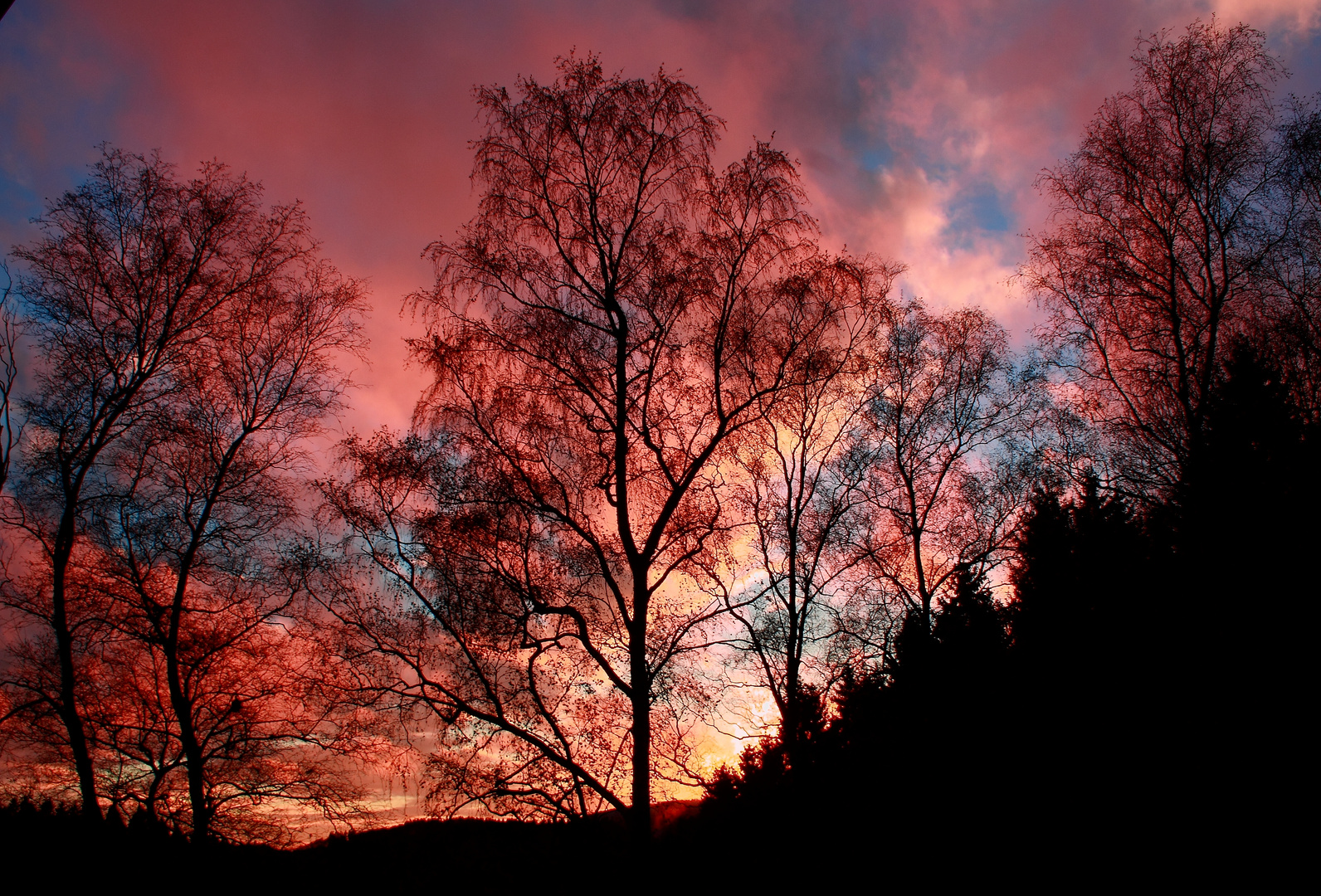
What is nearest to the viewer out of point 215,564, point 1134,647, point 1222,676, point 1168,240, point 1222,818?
point 1222,818

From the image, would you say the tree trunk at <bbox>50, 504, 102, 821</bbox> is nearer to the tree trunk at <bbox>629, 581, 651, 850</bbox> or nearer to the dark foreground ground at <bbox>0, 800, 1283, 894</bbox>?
the dark foreground ground at <bbox>0, 800, 1283, 894</bbox>

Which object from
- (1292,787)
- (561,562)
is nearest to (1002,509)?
(1292,787)

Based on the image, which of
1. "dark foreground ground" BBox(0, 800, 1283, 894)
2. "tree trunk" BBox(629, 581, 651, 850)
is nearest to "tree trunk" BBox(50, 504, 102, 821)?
"dark foreground ground" BBox(0, 800, 1283, 894)

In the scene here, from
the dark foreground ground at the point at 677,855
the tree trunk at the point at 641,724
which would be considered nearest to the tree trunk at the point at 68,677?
the dark foreground ground at the point at 677,855

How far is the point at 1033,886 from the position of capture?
281 inches

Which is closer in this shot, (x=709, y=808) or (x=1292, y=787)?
(x=1292, y=787)

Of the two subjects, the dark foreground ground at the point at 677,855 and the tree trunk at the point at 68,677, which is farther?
the tree trunk at the point at 68,677

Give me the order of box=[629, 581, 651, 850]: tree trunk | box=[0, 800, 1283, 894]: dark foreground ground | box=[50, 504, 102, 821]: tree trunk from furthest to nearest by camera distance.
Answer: box=[50, 504, 102, 821]: tree trunk
box=[629, 581, 651, 850]: tree trunk
box=[0, 800, 1283, 894]: dark foreground ground

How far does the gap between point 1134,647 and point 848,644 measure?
707cm

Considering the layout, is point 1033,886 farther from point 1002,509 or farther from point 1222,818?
point 1002,509

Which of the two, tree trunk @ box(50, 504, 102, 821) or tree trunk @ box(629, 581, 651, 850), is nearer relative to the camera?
tree trunk @ box(629, 581, 651, 850)

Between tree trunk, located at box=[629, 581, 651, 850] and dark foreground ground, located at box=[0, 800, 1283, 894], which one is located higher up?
tree trunk, located at box=[629, 581, 651, 850]

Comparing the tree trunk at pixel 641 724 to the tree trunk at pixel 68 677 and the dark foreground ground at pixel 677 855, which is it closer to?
the dark foreground ground at pixel 677 855

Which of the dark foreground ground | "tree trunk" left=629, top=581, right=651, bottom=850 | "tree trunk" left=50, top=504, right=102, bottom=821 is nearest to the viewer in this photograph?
the dark foreground ground
